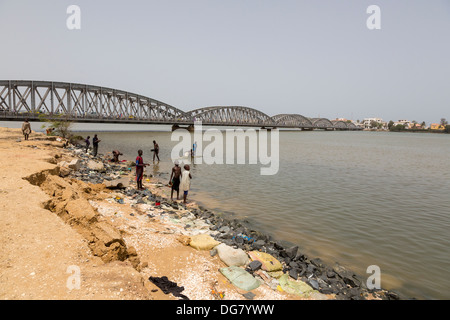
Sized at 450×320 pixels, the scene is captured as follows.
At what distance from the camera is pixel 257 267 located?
6.05m

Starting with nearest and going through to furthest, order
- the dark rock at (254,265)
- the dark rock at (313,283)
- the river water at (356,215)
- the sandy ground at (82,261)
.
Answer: the sandy ground at (82,261) < the dark rock at (313,283) < the dark rock at (254,265) < the river water at (356,215)

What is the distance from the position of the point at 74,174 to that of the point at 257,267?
11.5m

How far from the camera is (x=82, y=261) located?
4559mm

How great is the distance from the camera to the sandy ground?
3.76 metres

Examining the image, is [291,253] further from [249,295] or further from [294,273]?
[249,295]

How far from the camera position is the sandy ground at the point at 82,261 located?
12.3 ft

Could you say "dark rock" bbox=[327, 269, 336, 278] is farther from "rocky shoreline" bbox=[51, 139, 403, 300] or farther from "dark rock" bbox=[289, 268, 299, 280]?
"dark rock" bbox=[289, 268, 299, 280]
